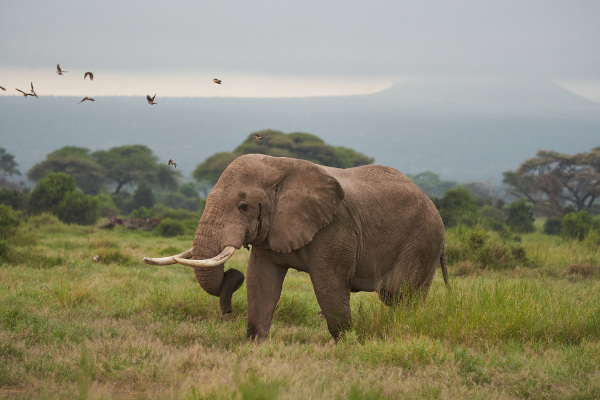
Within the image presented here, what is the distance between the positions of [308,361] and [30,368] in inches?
83.9

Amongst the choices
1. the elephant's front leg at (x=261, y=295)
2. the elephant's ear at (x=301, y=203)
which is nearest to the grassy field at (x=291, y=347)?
the elephant's front leg at (x=261, y=295)

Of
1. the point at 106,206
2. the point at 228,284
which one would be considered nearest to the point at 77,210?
the point at 106,206

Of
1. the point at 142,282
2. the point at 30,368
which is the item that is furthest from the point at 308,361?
the point at 142,282

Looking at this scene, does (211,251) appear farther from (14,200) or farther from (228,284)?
(14,200)

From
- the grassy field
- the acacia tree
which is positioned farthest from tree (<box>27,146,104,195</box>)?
the grassy field

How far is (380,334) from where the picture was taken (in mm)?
6660

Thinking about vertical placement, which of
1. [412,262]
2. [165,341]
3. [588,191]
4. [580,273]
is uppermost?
[412,262]

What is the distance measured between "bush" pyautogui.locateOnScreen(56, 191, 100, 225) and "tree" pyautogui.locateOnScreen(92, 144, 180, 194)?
2919 centimetres

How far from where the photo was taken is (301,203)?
6.32 meters

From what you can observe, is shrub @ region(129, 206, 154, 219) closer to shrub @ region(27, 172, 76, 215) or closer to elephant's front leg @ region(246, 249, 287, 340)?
shrub @ region(27, 172, 76, 215)

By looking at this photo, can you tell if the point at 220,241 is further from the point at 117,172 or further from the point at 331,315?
the point at 117,172

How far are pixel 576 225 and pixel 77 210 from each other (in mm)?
18867

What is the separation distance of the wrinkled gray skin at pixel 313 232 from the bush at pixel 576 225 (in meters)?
17.8

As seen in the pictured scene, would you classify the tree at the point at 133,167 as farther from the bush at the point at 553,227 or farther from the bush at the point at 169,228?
the bush at the point at 553,227
